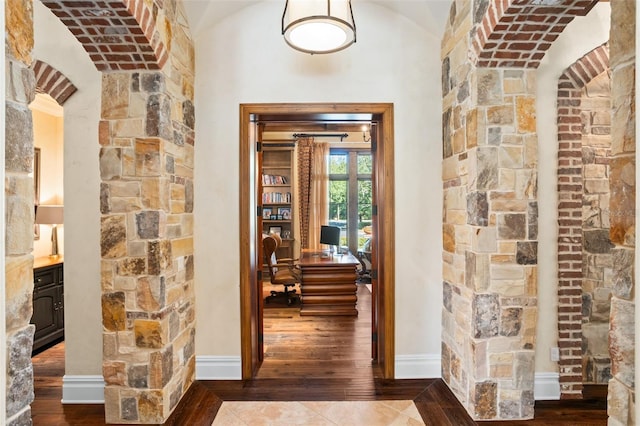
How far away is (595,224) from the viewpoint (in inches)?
111

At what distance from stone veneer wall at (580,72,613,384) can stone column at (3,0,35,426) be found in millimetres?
3591

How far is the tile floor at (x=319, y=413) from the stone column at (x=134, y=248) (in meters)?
0.47

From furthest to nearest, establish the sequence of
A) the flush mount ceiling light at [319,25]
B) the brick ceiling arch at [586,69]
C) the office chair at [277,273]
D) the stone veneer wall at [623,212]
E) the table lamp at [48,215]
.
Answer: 1. the office chair at [277,273]
2. the table lamp at [48,215]
3. the brick ceiling arch at [586,69]
4. the flush mount ceiling light at [319,25]
5. the stone veneer wall at [623,212]

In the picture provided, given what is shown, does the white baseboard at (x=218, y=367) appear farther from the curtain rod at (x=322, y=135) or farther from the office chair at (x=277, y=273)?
the curtain rod at (x=322, y=135)

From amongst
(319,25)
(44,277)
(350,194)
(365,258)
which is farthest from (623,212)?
(350,194)

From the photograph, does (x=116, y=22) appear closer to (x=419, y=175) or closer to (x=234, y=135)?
(x=234, y=135)

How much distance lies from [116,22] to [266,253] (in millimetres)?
3489

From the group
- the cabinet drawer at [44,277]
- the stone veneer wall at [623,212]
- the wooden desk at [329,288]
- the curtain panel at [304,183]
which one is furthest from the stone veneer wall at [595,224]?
the cabinet drawer at [44,277]

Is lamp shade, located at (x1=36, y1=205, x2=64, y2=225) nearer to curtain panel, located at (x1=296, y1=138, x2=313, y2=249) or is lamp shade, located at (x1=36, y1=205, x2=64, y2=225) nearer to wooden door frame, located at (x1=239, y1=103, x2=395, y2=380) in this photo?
wooden door frame, located at (x1=239, y1=103, x2=395, y2=380)

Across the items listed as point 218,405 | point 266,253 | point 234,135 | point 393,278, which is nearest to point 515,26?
point 393,278

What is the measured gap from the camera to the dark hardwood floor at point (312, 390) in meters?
2.35

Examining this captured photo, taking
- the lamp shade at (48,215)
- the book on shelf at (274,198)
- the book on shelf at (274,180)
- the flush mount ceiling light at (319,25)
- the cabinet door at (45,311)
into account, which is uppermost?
the flush mount ceiling light at (319,25)

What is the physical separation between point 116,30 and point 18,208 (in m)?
1.38

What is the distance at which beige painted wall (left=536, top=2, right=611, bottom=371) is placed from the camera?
2.59 metres
